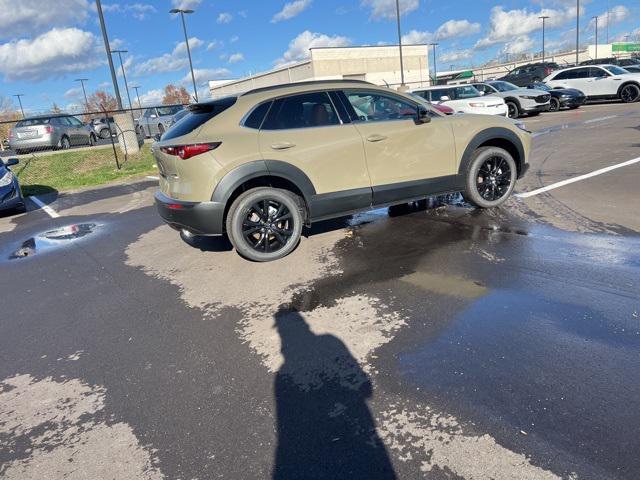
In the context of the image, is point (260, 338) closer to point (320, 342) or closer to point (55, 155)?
point (320, 342)

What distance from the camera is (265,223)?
534cm

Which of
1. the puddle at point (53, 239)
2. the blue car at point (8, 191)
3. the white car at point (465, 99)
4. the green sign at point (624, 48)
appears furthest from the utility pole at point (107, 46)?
the green sign at point (624, 48)

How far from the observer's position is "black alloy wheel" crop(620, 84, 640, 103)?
21625mm

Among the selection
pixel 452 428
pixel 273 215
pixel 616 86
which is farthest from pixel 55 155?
pixel 616 86

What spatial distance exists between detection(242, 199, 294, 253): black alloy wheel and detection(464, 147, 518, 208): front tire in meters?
2.51

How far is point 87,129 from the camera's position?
21.3 meters

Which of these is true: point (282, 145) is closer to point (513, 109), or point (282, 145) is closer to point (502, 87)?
point (513, 109)

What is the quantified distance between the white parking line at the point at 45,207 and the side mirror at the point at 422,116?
7557mm

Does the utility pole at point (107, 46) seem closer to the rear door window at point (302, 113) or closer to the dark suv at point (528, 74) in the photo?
the rear door window at point (302, 113)

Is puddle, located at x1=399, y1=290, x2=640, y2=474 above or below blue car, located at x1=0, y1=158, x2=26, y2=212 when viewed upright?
below

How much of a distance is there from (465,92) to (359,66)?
5593cm

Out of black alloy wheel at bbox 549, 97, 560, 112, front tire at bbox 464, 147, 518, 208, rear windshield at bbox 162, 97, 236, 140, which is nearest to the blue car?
rear windshield at bbox 162, 97, 236, 140

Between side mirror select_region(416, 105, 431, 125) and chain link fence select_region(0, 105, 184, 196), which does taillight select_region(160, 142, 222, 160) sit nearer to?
side mirror select_region(416, 105, 431, 125)

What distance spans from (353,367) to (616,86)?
80.8 ft
